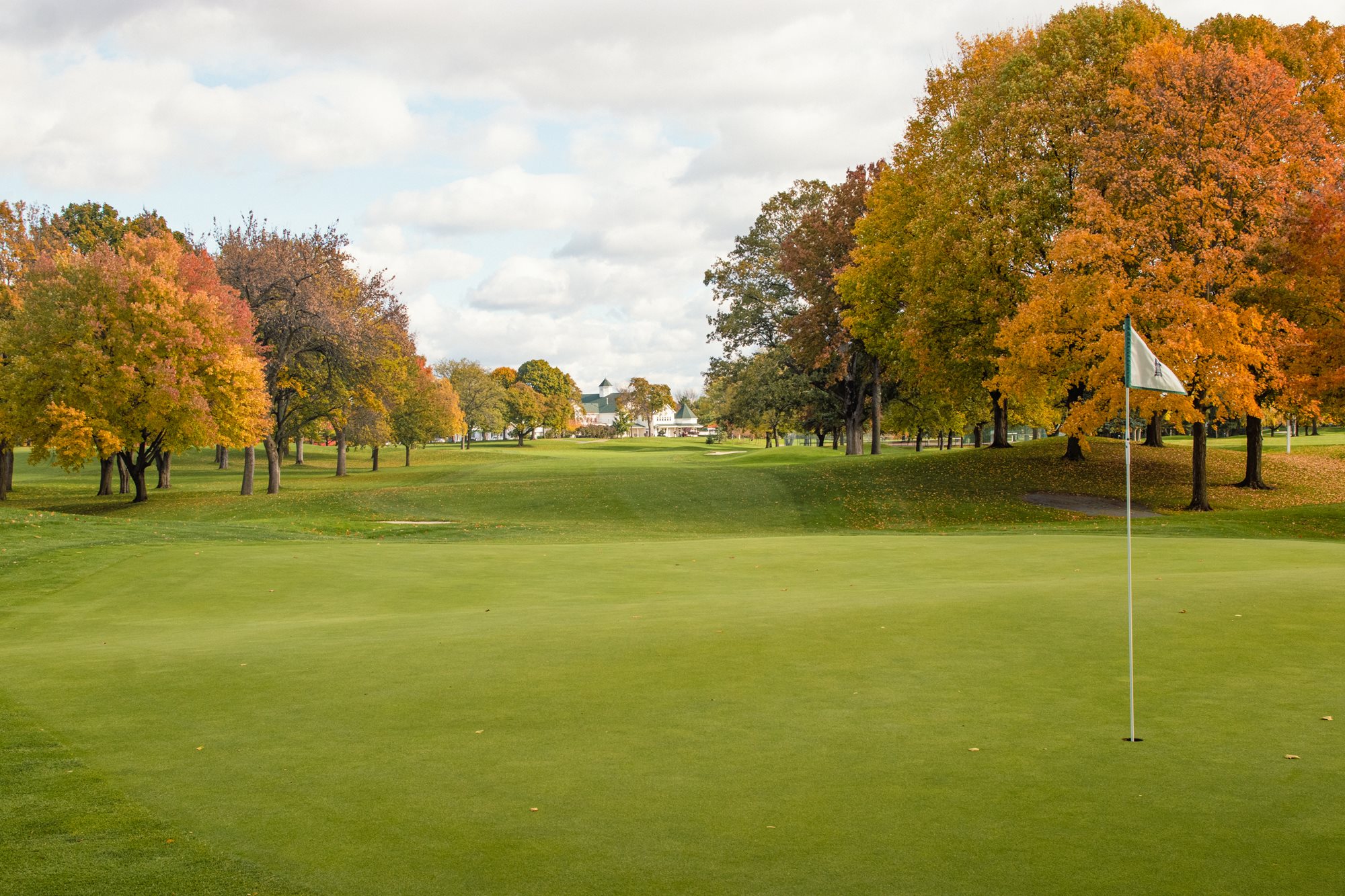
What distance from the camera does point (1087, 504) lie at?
35781 mm

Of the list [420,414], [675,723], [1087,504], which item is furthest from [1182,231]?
[420,414]

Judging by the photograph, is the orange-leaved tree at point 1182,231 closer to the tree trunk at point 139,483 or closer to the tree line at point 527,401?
the tree trunk at point 139,483

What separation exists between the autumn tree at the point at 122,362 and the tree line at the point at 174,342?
6cm

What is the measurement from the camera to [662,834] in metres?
6.26

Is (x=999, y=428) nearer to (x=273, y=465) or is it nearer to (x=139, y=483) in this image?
(x=273, y=465)

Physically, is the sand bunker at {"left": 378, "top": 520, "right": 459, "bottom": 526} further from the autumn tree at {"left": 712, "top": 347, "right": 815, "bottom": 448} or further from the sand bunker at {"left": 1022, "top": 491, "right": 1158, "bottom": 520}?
the autumn tree at {"left": 712, "top": 347, "right": 815, "bottom": 448}

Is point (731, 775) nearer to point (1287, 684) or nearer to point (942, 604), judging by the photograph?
point (1287, 684)

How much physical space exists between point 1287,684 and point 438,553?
17.3 metres

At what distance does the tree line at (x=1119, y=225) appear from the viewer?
29.7m

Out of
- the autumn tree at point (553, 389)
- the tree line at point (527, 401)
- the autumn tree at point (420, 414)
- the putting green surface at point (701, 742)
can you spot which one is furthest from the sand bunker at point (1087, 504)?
the autumn tree at point (553, 389)

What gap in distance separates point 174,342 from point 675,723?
36427mm

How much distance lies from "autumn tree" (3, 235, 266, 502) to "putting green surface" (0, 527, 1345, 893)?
82.1 ft

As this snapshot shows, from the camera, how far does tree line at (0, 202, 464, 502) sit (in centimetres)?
3806

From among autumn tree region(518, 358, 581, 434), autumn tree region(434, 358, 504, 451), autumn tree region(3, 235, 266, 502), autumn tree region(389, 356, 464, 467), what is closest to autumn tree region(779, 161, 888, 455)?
autumn tree region(3, 235, 266, 502)
